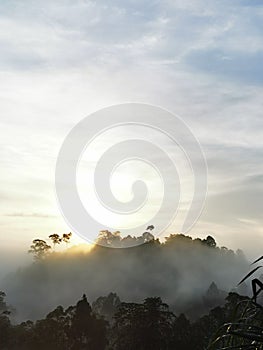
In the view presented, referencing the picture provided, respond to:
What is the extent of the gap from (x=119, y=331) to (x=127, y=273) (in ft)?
260

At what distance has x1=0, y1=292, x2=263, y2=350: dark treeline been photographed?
49.3 m

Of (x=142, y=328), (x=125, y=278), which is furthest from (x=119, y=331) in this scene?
(x=125, y=278)

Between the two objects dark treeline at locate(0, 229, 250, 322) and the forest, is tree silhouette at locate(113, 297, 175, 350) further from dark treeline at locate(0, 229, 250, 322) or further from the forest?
dark treeline at locate(0, 229, 250, 322)

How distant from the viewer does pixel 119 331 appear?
5109 centimetres

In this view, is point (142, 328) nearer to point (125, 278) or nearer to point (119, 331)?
point (119, 331)

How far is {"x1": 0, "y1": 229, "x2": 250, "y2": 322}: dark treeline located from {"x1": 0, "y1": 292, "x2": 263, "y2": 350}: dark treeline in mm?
62284

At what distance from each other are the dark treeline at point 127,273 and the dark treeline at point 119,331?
204 ft

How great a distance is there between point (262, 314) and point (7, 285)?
143 metres

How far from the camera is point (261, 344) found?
2.44 metres

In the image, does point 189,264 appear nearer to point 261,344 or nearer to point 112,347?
point 112,347

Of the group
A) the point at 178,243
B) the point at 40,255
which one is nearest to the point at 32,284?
the point at 40,255

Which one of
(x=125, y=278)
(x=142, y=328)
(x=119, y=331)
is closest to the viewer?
(x=142, y=328)

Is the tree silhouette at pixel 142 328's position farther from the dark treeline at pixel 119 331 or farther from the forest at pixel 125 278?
the forest at pixel 125 278

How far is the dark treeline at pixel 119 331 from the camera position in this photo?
49344 millimetres
